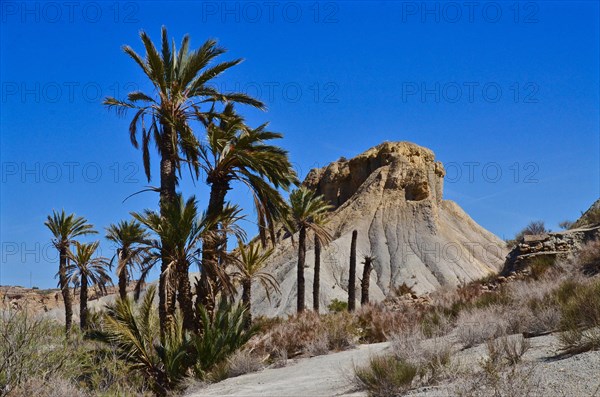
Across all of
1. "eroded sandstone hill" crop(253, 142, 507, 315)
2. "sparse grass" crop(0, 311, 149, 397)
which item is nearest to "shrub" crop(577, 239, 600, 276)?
"sparse grass" crop(0, 311, 149, 397)

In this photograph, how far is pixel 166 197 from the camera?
1795 cm


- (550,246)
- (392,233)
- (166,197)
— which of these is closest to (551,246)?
(550,246)

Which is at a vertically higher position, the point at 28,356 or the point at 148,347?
the point at 148,347

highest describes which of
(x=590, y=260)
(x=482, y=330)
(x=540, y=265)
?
(x=540, y=265)

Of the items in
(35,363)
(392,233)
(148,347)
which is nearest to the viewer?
(35,363)

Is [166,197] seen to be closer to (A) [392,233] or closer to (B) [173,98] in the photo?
(B) [173,98]

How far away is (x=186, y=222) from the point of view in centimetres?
1605

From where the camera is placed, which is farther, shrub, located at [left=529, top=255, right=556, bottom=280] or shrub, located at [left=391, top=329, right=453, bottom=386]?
shrub, located at [left=529, top=255, right=556, bottom=280]

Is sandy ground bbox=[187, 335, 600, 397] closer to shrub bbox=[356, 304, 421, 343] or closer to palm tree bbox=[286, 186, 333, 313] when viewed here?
shrub bbox=[356, 304, 421, 343]

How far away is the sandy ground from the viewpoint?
6.92 metres

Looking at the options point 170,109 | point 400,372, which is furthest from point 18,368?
point 170,109

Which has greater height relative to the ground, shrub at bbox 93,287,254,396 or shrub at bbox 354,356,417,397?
shrub at bbox 93,287,254,396

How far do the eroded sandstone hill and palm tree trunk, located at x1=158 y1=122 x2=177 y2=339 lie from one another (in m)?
33.3

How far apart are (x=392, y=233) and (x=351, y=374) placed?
205 feet
